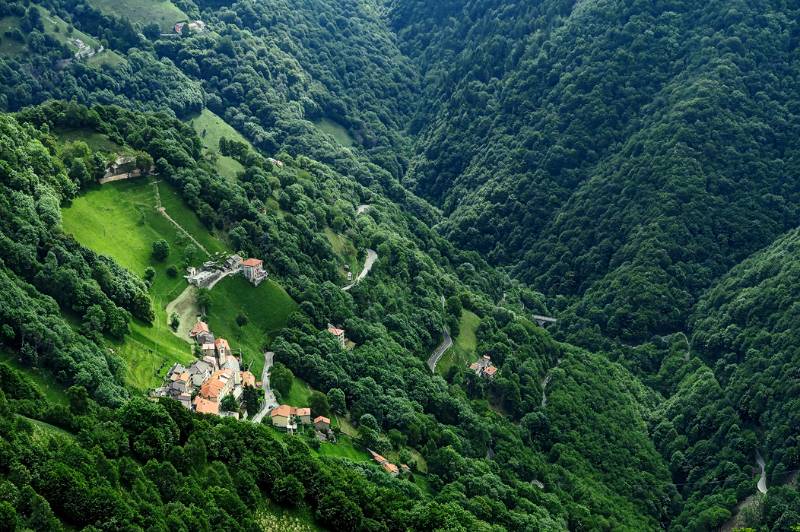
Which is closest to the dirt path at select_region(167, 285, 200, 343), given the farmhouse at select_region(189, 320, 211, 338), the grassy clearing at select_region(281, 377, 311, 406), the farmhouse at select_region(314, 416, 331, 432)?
the farmhouse at select_region(189, 320, 211, 338)

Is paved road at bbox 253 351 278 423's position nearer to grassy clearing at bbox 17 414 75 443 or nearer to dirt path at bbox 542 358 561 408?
grassy clearing at bbox 17 414 75 443

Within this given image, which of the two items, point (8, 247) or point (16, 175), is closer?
point (8, 247)

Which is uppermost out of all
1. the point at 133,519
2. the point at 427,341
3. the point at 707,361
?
the point at 133,519

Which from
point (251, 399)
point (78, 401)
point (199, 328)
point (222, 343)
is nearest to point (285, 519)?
point (78, 401)

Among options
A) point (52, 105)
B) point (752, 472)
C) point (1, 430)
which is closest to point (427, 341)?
point (752, 472)

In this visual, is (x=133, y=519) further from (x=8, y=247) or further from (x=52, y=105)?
(x=52, y=105)

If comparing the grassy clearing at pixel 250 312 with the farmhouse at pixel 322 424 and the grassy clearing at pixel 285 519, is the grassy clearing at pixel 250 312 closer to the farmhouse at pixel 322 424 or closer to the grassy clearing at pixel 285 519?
the farmhouse at pixel 322 424
